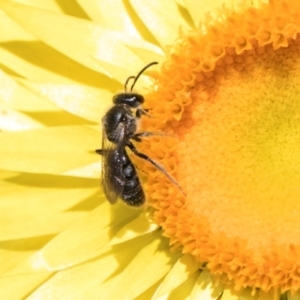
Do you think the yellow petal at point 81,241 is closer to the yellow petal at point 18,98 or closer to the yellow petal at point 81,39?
the yellow petal at point 18,98

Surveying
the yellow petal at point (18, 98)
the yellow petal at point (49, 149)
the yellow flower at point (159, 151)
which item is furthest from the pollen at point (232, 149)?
the yellow petal at point (18, 98)

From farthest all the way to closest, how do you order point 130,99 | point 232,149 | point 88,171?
point 88,171 → point 232,149 → point 130,99

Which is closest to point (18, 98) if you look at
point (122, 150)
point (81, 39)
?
point (81, 39)

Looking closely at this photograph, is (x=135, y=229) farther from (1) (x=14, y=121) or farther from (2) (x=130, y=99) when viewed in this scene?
(1) (x=14, y=121)

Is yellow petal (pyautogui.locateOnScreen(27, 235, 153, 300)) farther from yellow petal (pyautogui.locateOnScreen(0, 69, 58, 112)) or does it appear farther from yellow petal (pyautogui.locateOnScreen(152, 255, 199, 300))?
yellow petal (pyautogui.locateOnScreen(0, 69, 58, 112))

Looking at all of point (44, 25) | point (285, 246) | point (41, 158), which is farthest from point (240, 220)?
point (44, 25)

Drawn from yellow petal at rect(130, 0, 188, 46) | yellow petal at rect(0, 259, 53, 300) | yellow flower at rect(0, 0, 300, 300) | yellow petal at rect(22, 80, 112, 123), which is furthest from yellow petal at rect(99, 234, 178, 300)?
yellow petal at rect(130, 0, 188, 46)

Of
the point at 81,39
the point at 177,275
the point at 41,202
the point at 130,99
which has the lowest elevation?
the point at 177,275
